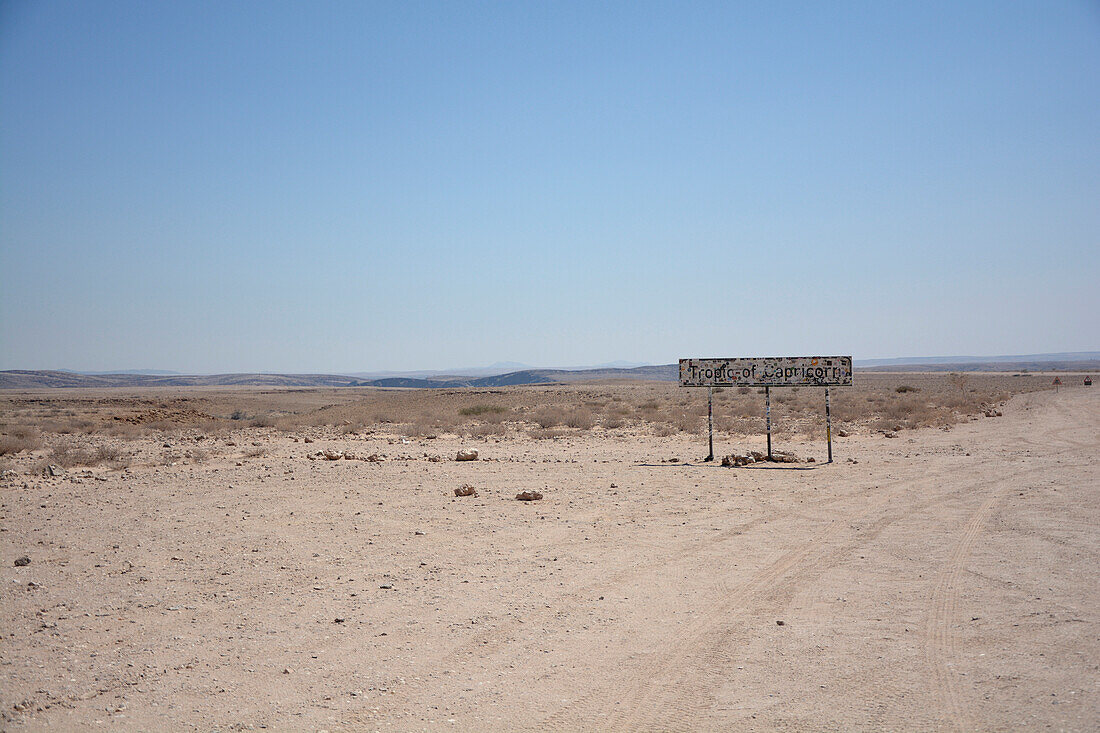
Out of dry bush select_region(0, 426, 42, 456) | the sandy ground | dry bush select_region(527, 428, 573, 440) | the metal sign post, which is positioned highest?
the metal sign post

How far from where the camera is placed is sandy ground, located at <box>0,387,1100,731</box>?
5.46 metres

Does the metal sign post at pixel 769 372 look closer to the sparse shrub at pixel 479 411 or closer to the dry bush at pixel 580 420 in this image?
the dry bush at pixel 580 420

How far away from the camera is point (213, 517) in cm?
1291

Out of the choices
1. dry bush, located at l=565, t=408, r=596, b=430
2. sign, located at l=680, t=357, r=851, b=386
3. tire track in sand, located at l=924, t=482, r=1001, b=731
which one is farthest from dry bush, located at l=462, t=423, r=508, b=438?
tire track in sand, located at l=924, t=482, r=1001, b=731

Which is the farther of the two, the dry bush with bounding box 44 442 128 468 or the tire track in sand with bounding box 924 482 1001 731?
the dry bush with bounding box 44 442 128 468

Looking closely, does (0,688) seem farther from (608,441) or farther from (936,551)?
(608,441)

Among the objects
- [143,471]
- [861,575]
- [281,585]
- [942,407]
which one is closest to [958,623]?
[861,575]

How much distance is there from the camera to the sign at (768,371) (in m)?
19.1

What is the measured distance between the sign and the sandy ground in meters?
3.82

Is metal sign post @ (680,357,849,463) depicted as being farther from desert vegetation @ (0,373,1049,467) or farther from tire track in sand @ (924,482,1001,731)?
tire track in sand @ (924,482,1001,731)

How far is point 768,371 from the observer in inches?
777

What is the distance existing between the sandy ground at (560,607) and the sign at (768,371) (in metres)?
3.82

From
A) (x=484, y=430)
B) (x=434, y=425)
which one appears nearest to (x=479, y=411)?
(x=434, y=425)

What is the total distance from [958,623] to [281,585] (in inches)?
279
